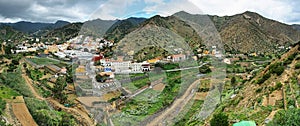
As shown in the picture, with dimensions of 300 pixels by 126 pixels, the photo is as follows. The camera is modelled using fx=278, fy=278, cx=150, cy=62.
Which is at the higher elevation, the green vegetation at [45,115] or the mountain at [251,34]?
the mountain at [251,34]

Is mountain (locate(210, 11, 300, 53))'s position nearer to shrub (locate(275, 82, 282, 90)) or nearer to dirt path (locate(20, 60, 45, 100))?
dirt path (locate(20, 60, 45, 100))

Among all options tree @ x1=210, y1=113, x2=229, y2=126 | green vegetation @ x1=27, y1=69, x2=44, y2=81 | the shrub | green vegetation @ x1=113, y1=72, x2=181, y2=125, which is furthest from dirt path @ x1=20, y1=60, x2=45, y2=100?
the shrub

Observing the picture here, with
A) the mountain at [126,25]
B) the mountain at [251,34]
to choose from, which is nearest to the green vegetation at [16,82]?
the mountain at [126,25]

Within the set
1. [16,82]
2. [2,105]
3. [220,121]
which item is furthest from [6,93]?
[220,121]

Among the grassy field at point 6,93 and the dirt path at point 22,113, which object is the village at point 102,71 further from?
the grassy field at point 6,93

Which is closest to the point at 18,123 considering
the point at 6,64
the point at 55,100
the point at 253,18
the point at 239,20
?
the point at 55,100

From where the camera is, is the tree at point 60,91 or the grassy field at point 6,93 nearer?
the grassy field at point 6,93

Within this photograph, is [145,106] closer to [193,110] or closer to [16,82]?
[193,110]

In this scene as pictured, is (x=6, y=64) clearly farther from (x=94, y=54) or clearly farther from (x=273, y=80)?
(x=273, y=80)
